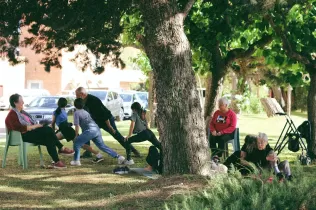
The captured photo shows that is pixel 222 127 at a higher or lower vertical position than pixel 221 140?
higher

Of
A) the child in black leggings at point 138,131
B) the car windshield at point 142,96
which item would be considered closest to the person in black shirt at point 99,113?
the child in black leggings at point 138,131

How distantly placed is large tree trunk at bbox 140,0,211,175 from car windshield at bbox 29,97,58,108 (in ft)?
64.7

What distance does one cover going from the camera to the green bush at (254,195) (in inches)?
304

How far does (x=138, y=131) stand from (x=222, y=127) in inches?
73.1

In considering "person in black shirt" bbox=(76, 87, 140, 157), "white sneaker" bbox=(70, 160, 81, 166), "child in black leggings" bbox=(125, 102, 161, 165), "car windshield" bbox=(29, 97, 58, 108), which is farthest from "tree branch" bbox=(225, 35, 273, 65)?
"car windshield" bbox=(29, 97, 58, 108)

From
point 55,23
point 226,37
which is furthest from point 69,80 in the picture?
point 55,23

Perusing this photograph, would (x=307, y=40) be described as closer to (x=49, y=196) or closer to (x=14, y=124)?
(x=14, y=124)

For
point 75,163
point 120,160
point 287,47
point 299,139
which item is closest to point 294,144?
point 299,139

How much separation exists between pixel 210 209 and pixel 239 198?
55 centimetres

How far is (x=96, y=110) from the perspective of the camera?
51.4ft

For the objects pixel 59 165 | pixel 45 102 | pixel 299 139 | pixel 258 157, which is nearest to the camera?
pixel 258 157

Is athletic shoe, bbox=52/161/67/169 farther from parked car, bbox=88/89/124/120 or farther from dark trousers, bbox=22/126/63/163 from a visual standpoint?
parked car, bbox=88/89/124/120

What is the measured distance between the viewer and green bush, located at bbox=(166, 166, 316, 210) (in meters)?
7.71

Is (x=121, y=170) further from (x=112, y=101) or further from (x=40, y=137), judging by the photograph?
(x=112, y=101)
